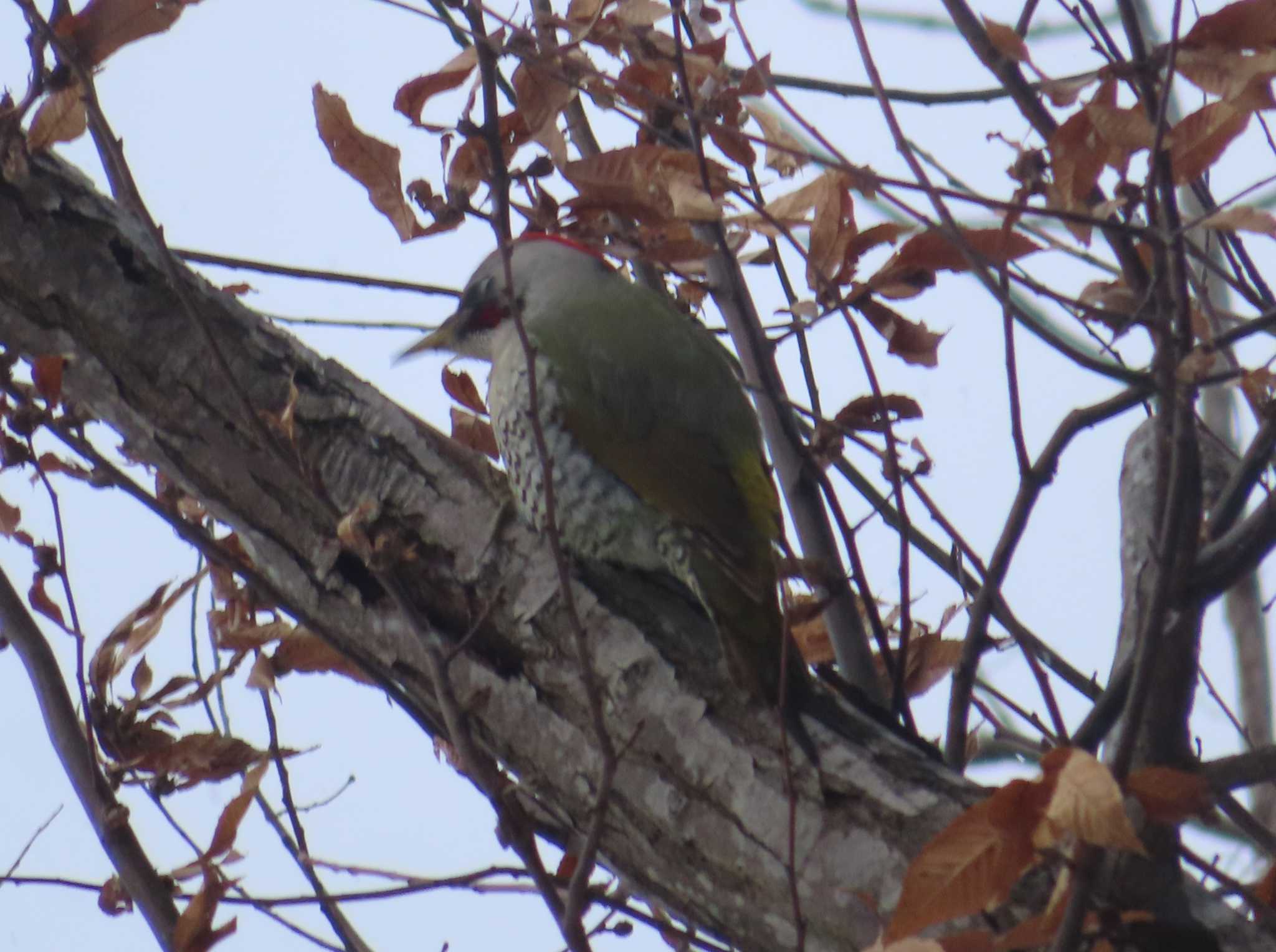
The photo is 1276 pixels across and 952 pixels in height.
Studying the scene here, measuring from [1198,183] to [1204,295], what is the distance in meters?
0.26

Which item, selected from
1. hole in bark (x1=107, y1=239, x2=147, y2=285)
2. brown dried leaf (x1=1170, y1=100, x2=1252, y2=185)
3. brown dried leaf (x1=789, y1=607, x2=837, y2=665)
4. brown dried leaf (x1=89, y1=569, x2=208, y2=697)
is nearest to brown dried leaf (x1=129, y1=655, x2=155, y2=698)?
brown dried leaf (x1=89, y1=569, x2=208, y2=697)

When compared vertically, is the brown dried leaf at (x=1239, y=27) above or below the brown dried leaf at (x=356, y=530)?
above

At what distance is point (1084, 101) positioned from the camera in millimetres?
2279

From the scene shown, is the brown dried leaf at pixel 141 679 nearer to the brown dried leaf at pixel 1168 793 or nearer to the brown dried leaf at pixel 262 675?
the brown dried leaf at pixel 262 675

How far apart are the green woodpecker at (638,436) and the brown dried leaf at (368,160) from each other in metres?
0.31

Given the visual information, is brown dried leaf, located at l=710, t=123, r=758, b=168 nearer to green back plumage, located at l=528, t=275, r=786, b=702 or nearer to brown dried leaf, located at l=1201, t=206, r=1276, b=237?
green back plumage, located at l=528, t=275, r=786, b=702

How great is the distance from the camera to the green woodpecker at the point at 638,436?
123 inches

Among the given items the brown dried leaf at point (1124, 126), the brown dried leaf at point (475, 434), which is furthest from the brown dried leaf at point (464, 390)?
the brown dried leaf at point (1124, 126)

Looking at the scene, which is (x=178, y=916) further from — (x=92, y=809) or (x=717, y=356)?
(x=717, y=356)

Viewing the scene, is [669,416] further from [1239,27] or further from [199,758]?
[1239,27]

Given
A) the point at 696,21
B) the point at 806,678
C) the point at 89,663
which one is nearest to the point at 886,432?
the point at 806,678

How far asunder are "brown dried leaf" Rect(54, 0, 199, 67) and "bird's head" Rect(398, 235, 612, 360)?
1423mm

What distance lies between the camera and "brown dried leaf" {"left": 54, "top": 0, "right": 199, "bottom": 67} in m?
2.45

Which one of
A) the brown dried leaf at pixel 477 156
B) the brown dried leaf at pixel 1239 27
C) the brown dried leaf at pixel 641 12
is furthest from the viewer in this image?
the brown dried leaf at pixel 641 12
